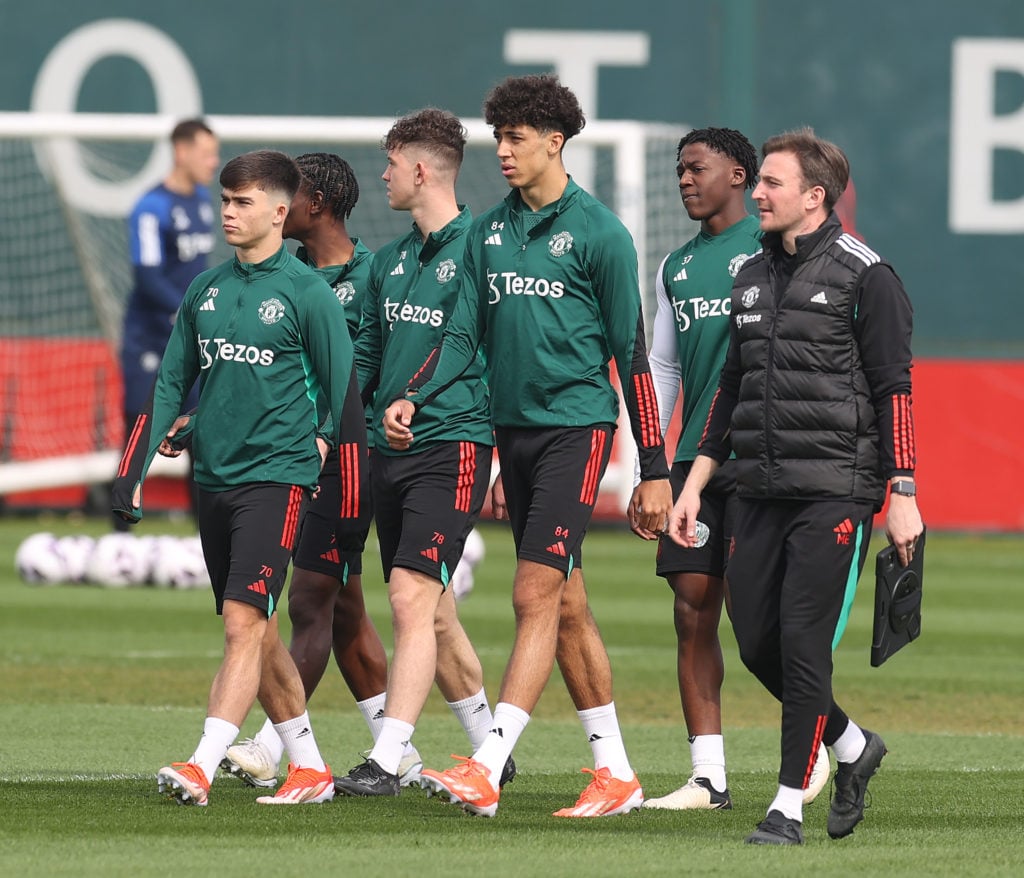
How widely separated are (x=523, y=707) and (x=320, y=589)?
1288 millimetres

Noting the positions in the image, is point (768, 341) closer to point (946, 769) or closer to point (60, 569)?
point (946, 769)

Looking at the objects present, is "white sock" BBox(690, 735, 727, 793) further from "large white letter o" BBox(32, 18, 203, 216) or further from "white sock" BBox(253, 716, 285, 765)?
"large white letter o" BBox(32, 18, 203, 216)

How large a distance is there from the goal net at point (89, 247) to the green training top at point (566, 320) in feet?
40.6

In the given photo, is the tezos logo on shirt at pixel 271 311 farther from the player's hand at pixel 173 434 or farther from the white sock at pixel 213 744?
the white sock at pixel 213 744

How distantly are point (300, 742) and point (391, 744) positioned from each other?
1.06 feet

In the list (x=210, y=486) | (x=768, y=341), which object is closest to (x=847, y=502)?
(x=768, y=341)

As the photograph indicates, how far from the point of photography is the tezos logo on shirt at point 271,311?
23.8 ft

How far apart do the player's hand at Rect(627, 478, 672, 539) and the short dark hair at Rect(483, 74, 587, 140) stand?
121 cm

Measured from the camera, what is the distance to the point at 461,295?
7.48 metres

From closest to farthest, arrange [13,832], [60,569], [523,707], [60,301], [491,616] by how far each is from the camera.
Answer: [13,832] < [523,707] < [491,616] < [60,569] < [60,301]

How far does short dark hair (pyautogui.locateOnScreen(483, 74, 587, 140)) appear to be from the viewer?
24.1 ft

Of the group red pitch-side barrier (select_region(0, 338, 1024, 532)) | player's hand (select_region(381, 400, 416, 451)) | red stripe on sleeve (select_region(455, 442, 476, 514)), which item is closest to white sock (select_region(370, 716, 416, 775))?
red stripe on sleeve (select_region(455, 442, 476, 514))

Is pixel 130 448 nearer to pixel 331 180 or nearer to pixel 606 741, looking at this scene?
pixel 331 180

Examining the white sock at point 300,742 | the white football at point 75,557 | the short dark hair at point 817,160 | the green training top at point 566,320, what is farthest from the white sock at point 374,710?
the white football at point 75,557
